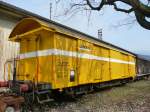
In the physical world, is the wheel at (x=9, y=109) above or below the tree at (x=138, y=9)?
below

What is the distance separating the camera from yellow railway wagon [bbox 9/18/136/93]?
10102 mm

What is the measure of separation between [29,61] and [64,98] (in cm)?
279

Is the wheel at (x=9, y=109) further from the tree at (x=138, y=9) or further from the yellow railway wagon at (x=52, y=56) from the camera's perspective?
the tree at (x=138, y=9)

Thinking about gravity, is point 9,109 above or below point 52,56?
below

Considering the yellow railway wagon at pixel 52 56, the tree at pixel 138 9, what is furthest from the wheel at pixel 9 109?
the tree at pixel 138 9

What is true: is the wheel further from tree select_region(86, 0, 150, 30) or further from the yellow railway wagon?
tree select_region(86, 0, 150, 30)

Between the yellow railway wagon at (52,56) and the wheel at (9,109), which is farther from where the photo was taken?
the yellow railway wagon at (52,56)

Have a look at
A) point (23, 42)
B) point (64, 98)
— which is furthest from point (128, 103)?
point (23, 42)

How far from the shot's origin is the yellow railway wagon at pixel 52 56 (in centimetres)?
1010

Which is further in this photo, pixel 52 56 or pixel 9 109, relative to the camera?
pixel 52 56

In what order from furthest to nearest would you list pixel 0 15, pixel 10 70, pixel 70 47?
pixel 0 15 → pixel 10 70 → pixel 70 47

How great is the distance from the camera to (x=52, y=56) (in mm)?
10047

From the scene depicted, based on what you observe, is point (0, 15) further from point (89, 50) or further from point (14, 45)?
point (89, 50)

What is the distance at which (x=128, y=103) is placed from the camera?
39.4 feet
